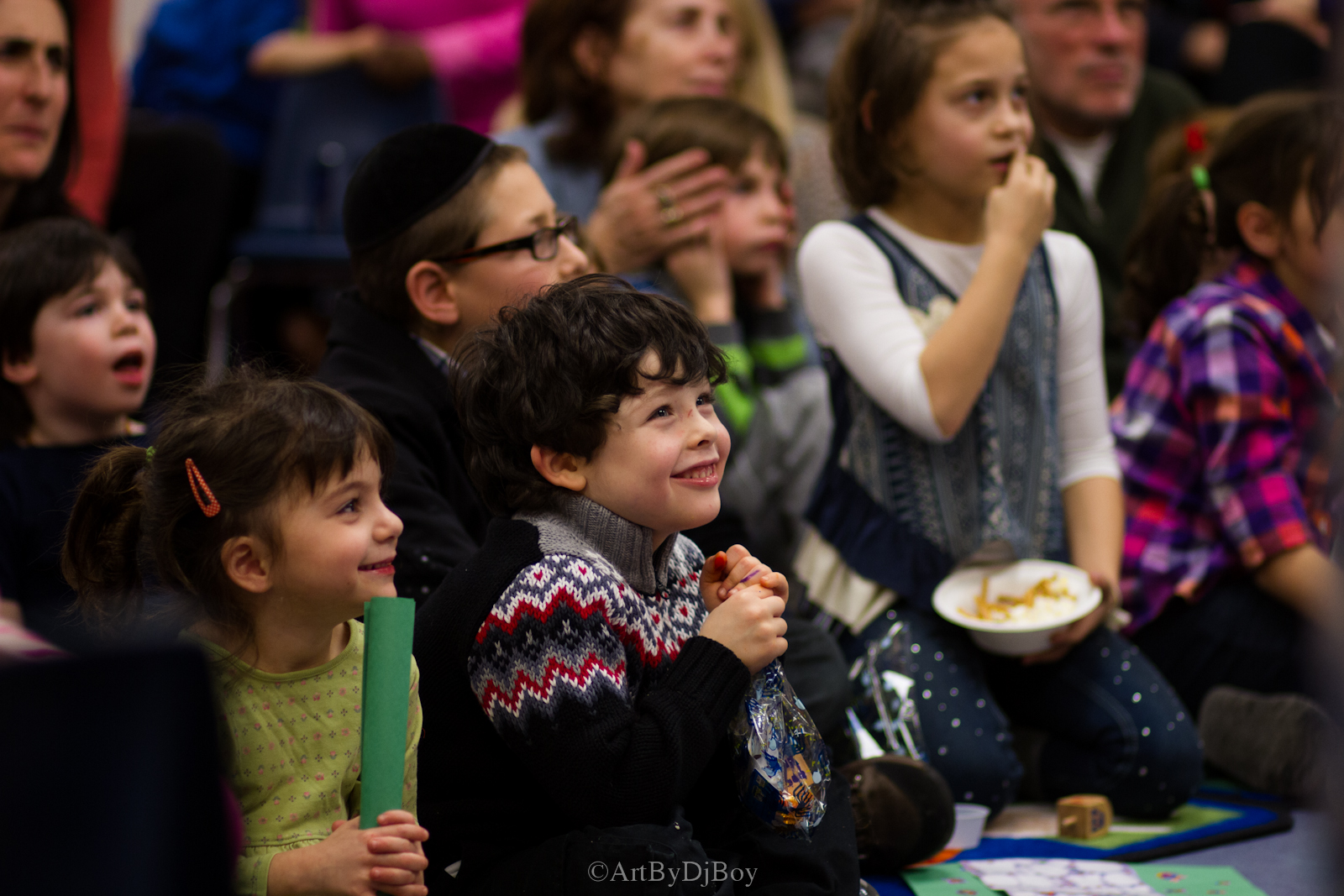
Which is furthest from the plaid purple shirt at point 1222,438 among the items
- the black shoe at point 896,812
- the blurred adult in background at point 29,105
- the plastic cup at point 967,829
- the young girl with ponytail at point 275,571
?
the blurred adult in background at point 29,105

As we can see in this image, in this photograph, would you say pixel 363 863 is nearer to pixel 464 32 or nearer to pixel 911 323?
pixel 911 323

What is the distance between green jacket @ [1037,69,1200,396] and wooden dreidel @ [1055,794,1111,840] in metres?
1.08

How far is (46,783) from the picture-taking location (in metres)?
0.66

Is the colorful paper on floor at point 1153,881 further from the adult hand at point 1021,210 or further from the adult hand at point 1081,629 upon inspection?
the adult hand at point 1021,210

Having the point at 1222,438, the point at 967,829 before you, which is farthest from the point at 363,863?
the point at 1222,438

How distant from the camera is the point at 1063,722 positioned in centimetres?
199

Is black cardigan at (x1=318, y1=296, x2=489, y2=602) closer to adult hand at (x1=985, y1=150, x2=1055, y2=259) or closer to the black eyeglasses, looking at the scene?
the black eyeglasses

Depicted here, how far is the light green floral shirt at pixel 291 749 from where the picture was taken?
119 centimetres

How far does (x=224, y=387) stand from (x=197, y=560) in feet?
0.56

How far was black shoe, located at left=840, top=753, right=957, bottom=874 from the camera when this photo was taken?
1.61 meters

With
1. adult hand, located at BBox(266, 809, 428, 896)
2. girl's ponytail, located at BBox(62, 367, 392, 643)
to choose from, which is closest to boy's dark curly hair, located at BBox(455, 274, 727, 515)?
girl's ponytail, located at BBox(62, 367, 392, 643)

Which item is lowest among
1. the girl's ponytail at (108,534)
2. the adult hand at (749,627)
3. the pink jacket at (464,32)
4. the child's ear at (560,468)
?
the adult hand at (749,627)

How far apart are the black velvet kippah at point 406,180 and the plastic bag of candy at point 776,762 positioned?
2.63 feet

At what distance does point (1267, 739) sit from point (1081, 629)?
1.12ft
